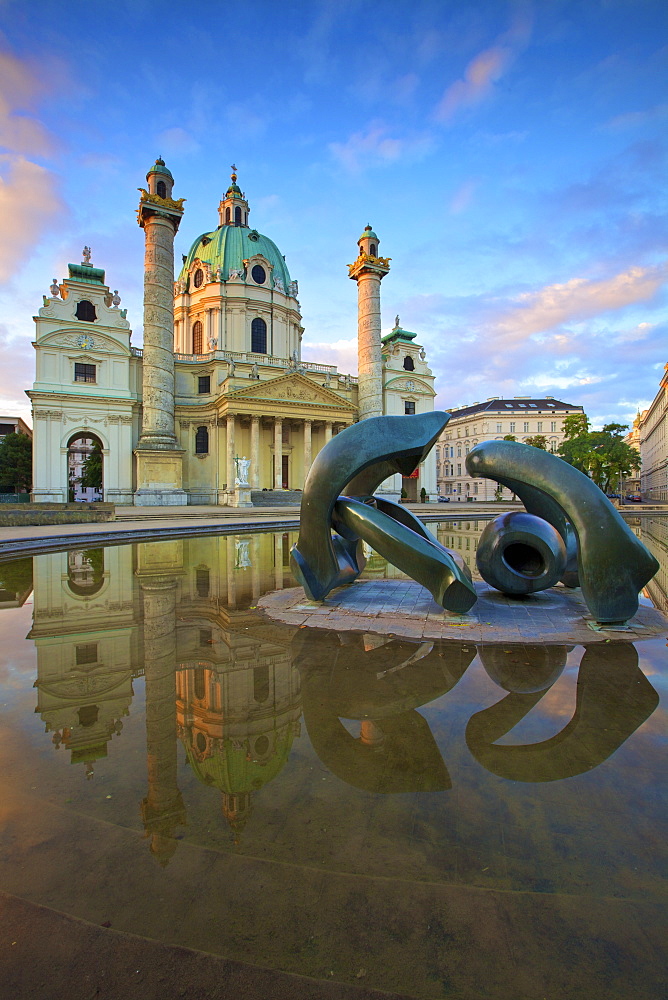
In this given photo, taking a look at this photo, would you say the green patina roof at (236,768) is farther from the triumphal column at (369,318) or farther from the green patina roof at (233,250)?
the green patina roof at (233,250)

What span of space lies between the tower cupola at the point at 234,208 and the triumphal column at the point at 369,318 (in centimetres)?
1981

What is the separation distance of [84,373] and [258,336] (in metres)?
18.9

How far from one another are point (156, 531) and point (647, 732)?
18.0 metres

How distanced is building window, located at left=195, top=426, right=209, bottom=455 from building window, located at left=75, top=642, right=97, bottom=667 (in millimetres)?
42439

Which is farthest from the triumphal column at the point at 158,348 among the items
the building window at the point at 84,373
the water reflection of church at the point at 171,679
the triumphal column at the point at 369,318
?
the water reflection of church at the point at 171,679

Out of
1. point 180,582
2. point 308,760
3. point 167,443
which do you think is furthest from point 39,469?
point 308,760

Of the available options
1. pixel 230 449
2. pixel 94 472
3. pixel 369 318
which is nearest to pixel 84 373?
pixel 230 449

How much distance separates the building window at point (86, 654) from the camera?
5328 mm

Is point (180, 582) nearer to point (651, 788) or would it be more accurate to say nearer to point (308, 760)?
point (308, 760)

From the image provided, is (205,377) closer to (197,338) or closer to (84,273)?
(197,338)

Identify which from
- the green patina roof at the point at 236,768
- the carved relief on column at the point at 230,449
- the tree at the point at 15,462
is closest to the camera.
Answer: the green patina roof at the point at 236,768

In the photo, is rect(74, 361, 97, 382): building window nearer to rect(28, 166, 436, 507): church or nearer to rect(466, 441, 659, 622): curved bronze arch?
rect(28, 166, 436, 507): church

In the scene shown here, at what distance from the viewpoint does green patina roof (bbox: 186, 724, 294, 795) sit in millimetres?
3092

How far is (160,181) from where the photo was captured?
122ft
